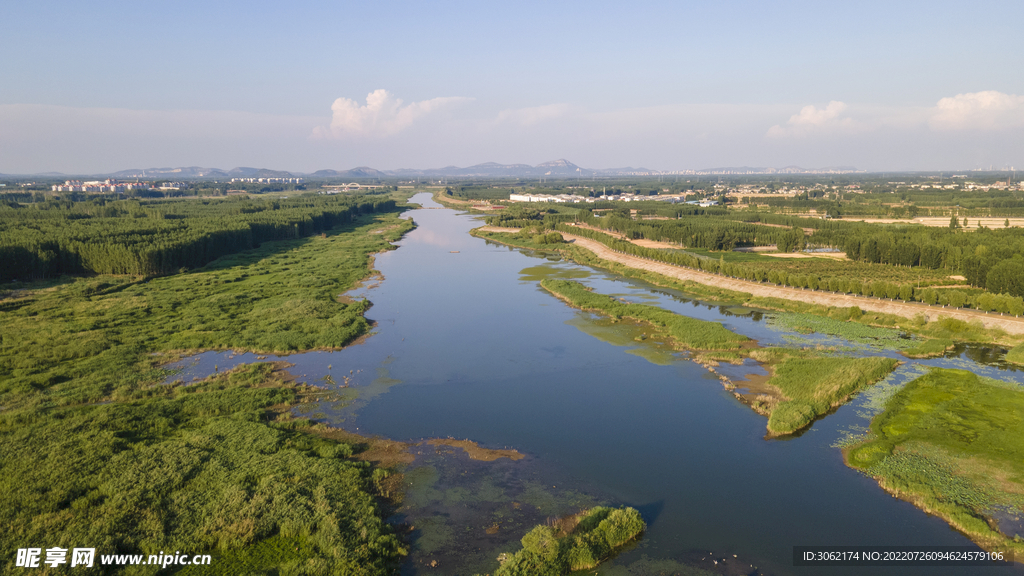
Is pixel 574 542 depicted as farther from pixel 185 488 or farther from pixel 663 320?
pixel 663 320

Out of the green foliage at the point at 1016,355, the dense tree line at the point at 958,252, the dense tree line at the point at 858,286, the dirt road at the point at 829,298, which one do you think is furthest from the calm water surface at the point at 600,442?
the dense tree line at the point at 958,252

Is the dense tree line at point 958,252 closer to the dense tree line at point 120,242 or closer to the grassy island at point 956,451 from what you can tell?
the grassy island at point 956,451

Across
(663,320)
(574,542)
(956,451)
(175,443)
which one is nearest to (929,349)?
(956,451)

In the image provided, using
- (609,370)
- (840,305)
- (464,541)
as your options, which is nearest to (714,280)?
(840,305)

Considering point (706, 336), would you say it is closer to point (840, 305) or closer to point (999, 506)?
point (840, 305)

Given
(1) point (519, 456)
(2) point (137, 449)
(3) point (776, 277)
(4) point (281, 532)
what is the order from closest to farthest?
(4) point (281, 532)
(2) point (137, 449)
(1) point (519, 456)
(3) point (776, 277)

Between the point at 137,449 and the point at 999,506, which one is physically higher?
the point at 137,449
